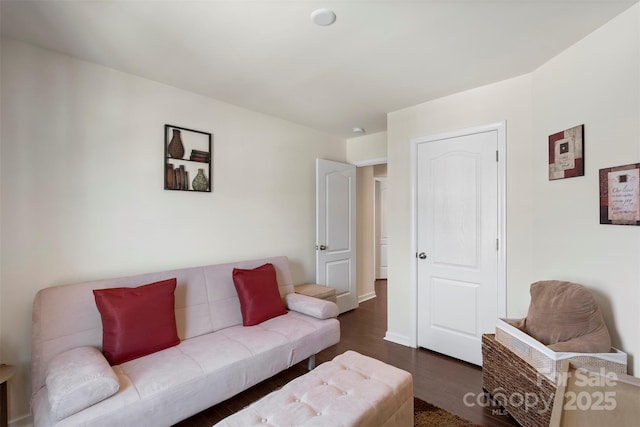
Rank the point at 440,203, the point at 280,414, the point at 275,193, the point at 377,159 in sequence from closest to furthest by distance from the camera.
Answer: the point at 280,414
the point at 440,203
the point at 275,193
the point at 377,159

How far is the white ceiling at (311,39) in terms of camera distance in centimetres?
156

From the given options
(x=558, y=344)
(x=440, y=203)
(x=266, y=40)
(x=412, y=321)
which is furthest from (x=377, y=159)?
(x=558, y=344)

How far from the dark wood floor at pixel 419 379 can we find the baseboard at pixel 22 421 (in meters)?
0.93

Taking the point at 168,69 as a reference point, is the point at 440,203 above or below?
below

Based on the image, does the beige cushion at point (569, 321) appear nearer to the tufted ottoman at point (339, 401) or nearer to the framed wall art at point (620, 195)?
the framed wall art at point (620, 195)

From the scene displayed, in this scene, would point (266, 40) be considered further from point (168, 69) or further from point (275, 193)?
point (275, 193)

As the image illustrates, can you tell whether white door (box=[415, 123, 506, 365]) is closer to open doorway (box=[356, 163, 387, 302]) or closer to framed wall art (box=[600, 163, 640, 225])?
framed wall art (box=[600, 163, 640, 225])

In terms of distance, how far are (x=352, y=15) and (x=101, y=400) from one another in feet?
7.78

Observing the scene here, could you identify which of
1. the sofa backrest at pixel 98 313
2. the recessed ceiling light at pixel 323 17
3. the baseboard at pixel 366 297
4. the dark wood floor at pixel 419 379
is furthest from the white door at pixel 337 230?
the recessed ceiling light at pixel 323 17

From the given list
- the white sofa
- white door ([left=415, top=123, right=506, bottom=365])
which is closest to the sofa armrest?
the white sofa

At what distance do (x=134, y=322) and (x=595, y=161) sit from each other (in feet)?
10.0

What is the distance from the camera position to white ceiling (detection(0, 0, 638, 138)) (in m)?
1.56

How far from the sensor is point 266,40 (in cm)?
184

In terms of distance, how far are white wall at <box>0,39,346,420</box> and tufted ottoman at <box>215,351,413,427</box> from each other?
157 cm
